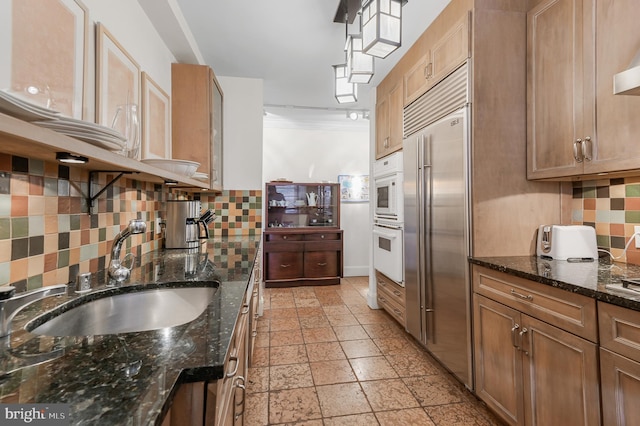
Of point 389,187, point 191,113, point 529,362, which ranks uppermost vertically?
point 191,113

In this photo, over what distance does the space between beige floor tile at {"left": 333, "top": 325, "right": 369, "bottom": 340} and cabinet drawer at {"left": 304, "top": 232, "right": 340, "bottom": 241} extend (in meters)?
1.83

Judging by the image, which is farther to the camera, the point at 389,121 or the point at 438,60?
the point at 389,121

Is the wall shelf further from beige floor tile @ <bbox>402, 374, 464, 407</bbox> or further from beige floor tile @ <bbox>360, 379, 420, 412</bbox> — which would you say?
beige floor tile @ <bbox>402, 374, 464, 407</bbox>

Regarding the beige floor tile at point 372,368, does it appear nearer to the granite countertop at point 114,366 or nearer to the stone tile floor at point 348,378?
the stone tile floor at point 348,378

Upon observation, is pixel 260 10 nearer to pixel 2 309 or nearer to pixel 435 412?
pixel 2 309

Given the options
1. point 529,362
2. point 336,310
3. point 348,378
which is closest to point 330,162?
point 336,310

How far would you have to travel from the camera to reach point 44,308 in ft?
3.15

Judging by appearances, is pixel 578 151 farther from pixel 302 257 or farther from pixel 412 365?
pixel 302 257

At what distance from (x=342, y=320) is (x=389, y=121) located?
7.11 ft

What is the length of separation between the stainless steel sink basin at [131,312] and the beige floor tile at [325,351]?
140cm

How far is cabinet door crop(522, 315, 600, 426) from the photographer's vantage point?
1.16 meters

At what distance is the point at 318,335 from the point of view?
2.84 m

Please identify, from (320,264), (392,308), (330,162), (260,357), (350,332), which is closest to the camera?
(260,357)

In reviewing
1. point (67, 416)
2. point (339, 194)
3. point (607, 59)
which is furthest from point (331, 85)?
point (67, 416)
